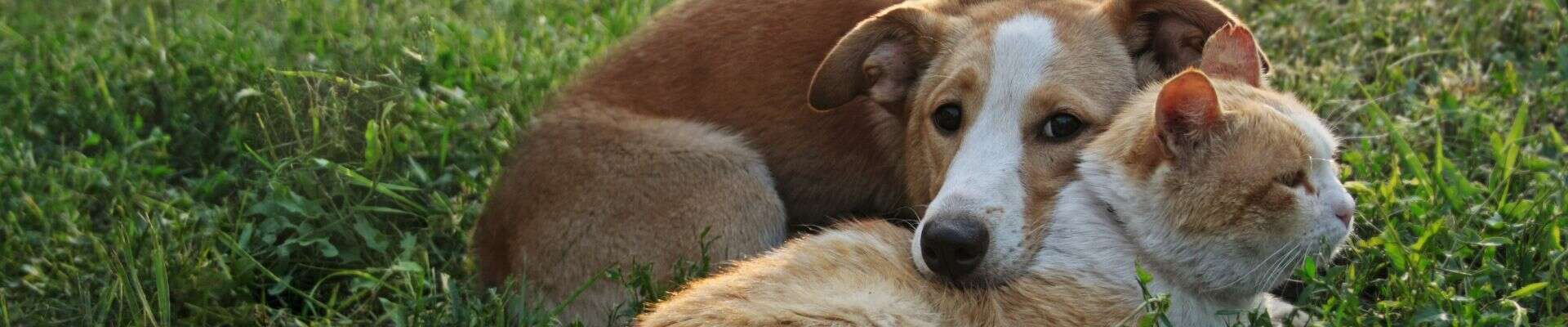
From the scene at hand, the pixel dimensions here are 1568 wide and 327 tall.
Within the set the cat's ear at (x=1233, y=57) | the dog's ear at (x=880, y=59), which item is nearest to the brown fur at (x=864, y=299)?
the cat's ear at (x=1233, y=57)

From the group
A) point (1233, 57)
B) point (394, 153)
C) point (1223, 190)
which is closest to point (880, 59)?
point (1233, 57)

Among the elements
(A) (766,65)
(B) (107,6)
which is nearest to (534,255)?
(A) (766,65)

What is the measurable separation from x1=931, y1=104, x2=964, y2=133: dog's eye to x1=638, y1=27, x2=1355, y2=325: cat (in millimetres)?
580

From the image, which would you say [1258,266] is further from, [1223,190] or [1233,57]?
[1233,57]

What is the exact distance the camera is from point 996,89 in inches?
154

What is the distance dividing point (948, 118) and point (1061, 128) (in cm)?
36

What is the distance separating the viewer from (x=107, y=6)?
667 centimetres

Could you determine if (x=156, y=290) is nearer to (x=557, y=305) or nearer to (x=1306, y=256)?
(x=557, y=305)

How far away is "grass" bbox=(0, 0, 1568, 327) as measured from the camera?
3885 millimetres

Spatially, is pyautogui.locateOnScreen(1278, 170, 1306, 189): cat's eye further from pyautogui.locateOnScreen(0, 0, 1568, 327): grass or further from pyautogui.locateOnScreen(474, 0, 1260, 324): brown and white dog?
pyautogui.locateOnScreen(474, 0, 1260, 324): brown and white dog

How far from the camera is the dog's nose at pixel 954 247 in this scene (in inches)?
136

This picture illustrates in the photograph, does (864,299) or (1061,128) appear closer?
(864,299)

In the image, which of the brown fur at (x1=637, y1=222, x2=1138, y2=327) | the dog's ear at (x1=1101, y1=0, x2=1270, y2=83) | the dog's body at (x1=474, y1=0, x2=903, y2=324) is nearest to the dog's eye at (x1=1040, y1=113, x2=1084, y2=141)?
the dog's ear at (x1=1101, y1=0, x2=1270, y2=83)

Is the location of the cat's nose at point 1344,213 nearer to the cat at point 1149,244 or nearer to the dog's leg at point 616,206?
the cat at point 1149,244
